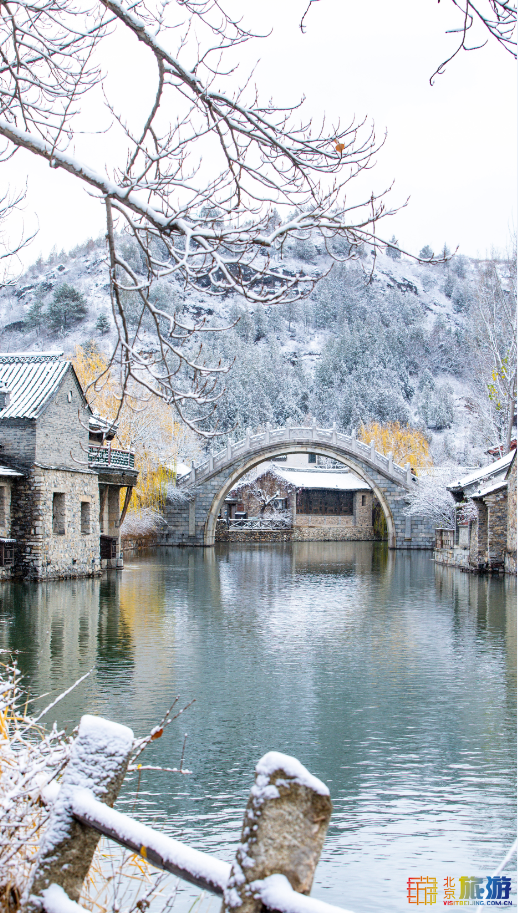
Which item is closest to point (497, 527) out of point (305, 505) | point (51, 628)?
point (51, 628)

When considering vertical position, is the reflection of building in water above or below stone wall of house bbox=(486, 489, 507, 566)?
below

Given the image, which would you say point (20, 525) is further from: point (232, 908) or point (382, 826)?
point (232, 908)

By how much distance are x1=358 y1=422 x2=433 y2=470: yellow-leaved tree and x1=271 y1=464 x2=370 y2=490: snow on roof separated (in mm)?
2815

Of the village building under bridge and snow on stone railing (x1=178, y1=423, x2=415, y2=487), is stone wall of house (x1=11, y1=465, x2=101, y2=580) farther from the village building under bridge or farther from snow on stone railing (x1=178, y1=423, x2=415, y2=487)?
the village building under bridge

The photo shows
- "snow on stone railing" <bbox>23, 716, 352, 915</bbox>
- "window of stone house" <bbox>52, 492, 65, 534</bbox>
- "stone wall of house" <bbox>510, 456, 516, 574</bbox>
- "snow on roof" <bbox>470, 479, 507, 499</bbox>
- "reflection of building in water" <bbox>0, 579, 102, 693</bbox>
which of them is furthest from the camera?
"snow on roof" <bbox>470, 479, 507, 499</bbox>

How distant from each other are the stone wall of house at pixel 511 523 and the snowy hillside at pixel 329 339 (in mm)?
16988

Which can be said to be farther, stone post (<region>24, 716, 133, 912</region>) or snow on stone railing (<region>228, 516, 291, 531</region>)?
snow on stone railing (<region>228, 516, 291, 531</region>)

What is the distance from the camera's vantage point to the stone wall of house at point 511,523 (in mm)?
23234

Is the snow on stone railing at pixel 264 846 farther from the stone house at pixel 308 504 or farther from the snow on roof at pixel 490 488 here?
the stone house at pixel 308 504

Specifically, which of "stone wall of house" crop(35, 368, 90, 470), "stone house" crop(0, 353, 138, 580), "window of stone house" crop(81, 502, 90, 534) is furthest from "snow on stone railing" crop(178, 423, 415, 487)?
"stone wall of house" crop(35, 368, 90, 470)

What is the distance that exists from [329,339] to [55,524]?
7569cm

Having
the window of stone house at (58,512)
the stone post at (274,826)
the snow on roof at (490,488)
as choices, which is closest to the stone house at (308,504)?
the snow on roof at (490,488)

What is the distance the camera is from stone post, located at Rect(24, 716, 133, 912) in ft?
8.31

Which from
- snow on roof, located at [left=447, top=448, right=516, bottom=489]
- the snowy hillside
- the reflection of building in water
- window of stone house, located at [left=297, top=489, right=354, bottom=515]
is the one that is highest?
the snowy hillside
